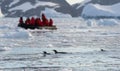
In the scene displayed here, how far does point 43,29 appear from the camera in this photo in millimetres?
44281

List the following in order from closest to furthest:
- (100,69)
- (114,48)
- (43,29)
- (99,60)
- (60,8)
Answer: (100,69)
(99,60)
(114,48)
(43,29)
(60,8)

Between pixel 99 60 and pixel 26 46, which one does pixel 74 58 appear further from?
pixel 26 46

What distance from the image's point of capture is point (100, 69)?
15844 mm

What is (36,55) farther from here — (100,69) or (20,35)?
(20,35)

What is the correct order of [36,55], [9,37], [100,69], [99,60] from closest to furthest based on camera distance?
[100,69] < [99,60] < [36,55] < [9,37]

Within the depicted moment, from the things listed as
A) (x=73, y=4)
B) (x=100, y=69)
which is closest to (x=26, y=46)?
(x=100, y=69)

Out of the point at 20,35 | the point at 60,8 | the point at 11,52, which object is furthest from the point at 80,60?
the point at 60,8

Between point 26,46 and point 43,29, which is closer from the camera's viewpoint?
point 26,46

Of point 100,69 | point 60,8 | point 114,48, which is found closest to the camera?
point 100,69

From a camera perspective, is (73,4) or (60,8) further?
(73,4)

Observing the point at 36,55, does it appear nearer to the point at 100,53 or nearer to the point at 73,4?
the point at 100,53

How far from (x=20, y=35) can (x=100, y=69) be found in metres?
15.5

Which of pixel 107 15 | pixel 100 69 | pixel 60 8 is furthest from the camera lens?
pixel 60 8

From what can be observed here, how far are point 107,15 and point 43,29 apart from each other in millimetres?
62634
